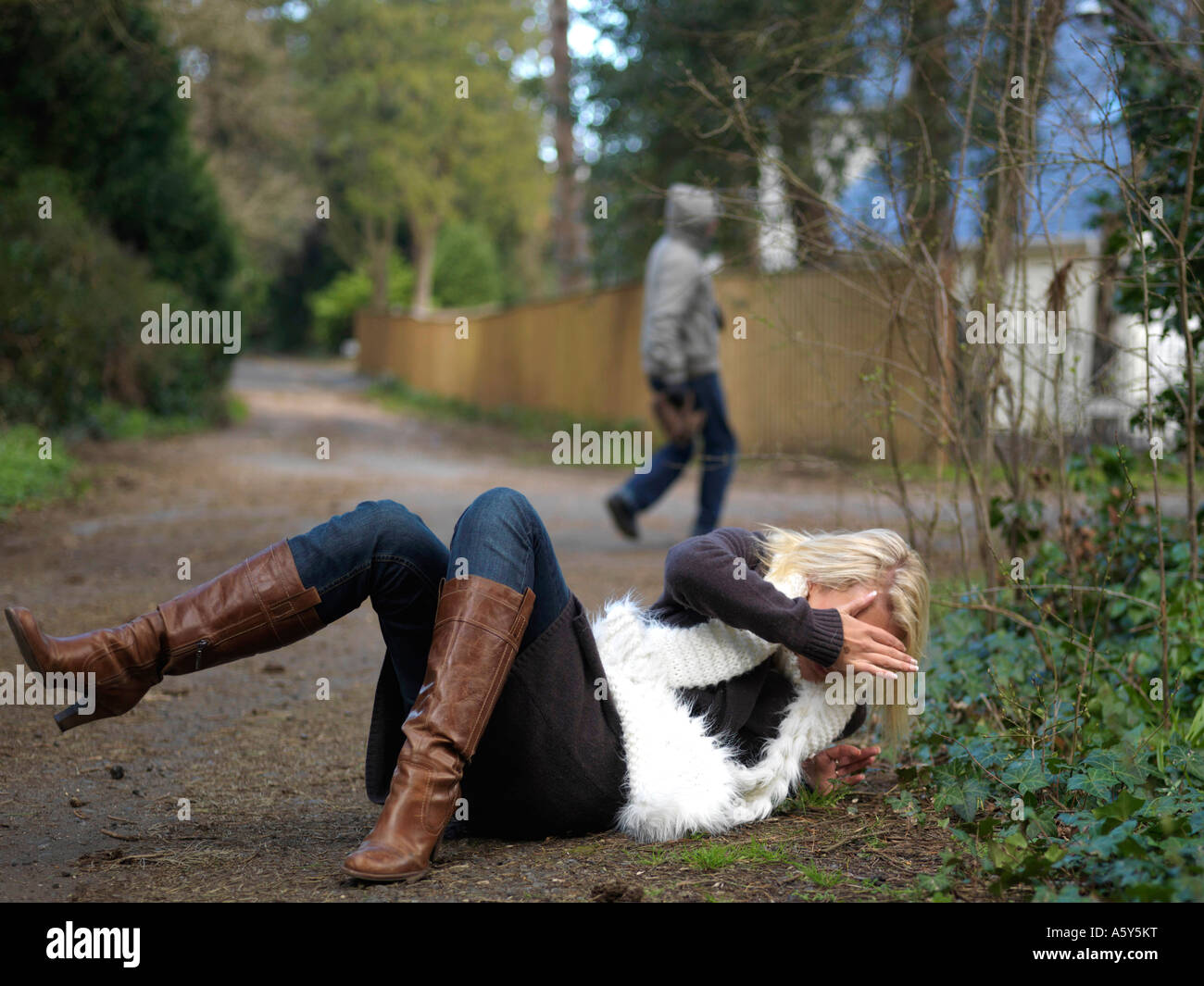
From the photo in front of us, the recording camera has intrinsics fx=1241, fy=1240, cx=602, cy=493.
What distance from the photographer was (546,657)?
2.70m

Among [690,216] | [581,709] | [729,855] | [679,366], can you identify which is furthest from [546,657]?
[679,366]

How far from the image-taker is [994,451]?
172 inches

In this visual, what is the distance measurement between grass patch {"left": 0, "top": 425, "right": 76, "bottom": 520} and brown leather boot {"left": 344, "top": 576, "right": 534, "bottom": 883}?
21.9 feet

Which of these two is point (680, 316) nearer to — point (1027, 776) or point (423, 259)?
point (1027, 776)

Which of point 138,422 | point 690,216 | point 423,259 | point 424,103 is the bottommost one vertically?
point 138,422

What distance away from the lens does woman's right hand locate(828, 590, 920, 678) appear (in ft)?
8.68

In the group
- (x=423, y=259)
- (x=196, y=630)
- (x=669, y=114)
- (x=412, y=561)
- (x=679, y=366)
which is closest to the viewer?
(x=196, y=630)

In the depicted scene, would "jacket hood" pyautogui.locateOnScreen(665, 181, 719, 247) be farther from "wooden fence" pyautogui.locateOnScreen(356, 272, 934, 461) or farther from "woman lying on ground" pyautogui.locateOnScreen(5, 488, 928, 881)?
"woman lying on ground" pyautogui.locateOnScreen(5, 488, 928, 881)

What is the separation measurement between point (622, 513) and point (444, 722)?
490 cm

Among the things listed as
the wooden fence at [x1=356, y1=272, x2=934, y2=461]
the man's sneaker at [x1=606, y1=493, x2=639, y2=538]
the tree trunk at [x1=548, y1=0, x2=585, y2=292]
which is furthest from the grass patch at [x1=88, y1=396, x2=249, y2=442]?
the man's sneaker at [x1=606, y1=493, x2=639, y2=538]

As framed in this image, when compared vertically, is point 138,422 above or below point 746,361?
below
